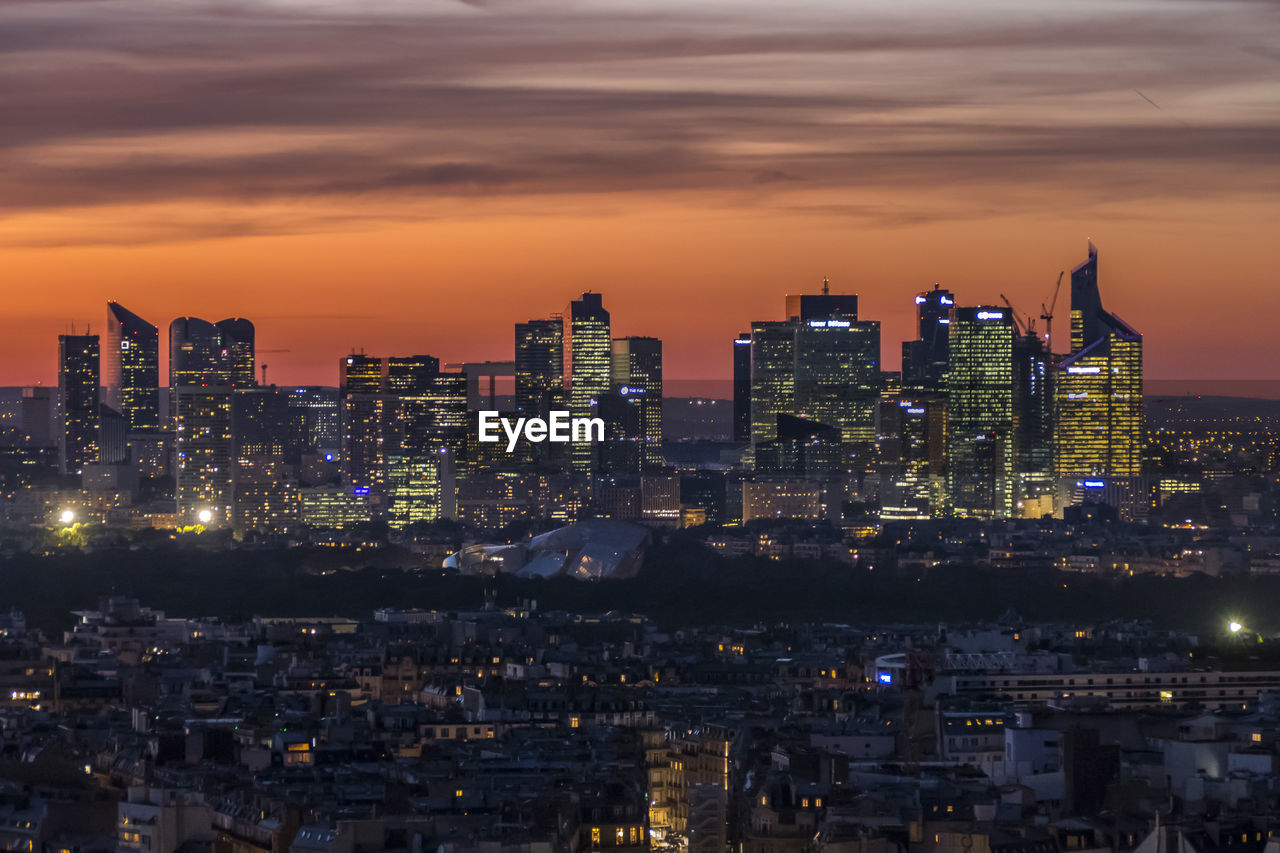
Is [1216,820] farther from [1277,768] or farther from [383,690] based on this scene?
[383,690]

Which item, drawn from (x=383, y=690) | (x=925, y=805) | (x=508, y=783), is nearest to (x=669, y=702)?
(x=383, y=690)

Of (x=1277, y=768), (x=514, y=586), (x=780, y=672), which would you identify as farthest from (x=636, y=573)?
(x=1277, y=768)

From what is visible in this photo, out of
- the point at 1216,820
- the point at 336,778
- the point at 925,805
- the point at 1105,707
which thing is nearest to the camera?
the point at 1216,820

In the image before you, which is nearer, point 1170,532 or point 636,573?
point 636,573

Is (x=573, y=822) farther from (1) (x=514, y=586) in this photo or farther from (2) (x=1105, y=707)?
(1) (x=514, y=586)

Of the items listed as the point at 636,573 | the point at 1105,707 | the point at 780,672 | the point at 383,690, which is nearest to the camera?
the point at 1105,707

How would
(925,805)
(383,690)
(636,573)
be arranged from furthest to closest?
(636,573) → (383,690) → (925,805)
